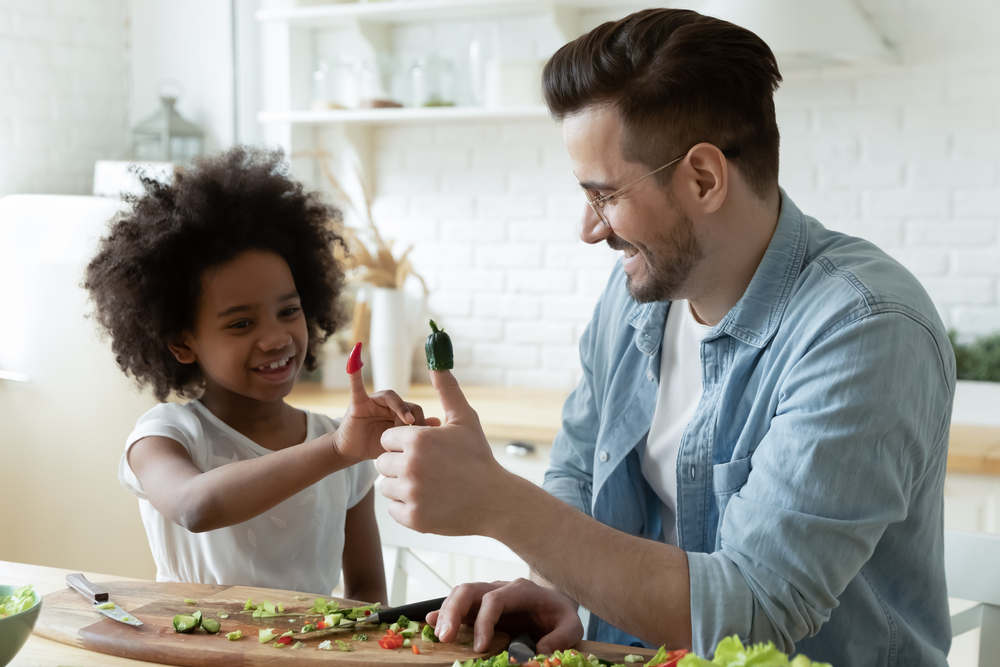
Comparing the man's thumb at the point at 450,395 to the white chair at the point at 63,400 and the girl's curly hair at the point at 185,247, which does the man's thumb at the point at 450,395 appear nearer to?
the girl's curly hair at the point at 185,247

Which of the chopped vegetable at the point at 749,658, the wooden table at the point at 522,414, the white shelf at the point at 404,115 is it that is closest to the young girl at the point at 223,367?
the chopped vegetable at the point at 749,658

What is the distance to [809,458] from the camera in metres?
1.03

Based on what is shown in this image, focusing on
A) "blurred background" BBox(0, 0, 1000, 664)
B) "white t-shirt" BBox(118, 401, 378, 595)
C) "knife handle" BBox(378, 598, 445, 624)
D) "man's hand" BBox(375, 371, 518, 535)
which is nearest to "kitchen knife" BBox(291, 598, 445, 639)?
"knife handle" BBox(378, 598, 445, 624)

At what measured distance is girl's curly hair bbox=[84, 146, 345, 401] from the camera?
58.5 inches

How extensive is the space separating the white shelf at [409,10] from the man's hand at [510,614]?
221 centimetres

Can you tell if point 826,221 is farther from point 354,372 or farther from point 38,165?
point 38,165

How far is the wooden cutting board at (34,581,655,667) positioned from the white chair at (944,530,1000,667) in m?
0.55

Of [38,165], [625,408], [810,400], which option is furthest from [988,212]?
[38,165]

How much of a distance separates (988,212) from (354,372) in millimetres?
2213

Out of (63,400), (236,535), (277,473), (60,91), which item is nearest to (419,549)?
(236,535)

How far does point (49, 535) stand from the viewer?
8.03 feet

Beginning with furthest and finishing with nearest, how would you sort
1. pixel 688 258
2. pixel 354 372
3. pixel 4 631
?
pixel 688 258 < pixel 354 372 < pixel 4 631

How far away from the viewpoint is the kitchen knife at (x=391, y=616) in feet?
3.38

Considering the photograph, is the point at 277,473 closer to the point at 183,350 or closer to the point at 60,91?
the point at 183,350
